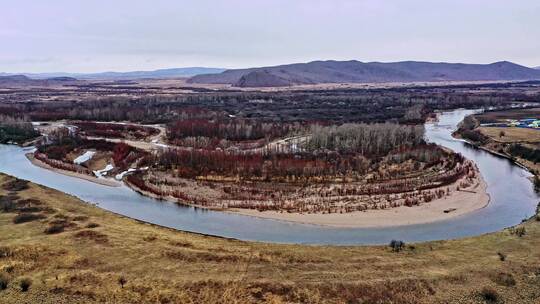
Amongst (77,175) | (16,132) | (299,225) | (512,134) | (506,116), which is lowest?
(77,175)

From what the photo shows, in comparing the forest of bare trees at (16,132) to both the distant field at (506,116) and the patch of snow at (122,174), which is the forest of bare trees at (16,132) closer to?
the patch of snow at (122,174)

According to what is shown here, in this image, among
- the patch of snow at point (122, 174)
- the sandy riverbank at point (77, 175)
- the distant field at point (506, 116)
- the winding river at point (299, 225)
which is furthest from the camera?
the distant field at point (506, 116)

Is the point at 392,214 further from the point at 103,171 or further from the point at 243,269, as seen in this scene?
the point at 103,171

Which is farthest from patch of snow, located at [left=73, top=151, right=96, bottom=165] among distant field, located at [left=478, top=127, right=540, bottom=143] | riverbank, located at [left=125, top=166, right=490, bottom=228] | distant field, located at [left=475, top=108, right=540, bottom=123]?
distant field, located at [left=475, top=108, right=540, bottom=123]

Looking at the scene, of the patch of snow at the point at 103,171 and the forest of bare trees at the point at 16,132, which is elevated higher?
the forest of bare trees at the point at 16,132

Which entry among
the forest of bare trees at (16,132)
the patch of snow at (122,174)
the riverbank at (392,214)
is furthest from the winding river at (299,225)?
the forest of bare trees at (16,132)

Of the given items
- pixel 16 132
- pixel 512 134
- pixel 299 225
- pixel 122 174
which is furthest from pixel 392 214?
pixel 16 132
